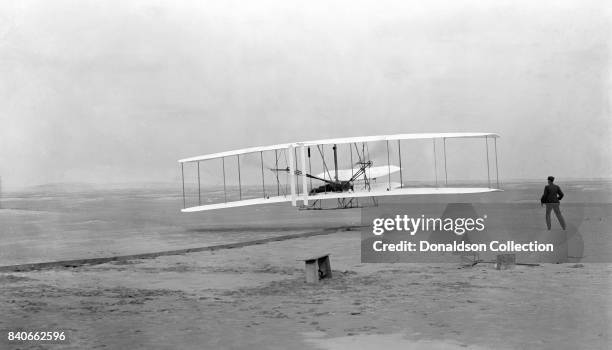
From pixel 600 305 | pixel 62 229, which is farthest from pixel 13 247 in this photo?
pixel 600 305

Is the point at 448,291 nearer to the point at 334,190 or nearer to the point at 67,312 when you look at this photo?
the point at 67,312

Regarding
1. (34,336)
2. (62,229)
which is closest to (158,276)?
(34,336)

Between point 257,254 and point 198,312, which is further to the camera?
point 257,254

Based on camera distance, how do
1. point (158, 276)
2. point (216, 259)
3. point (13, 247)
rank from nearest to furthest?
point (158, 276), point (216, 259), point (13, 247)

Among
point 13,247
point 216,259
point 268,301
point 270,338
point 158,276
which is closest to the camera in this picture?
point 270,338

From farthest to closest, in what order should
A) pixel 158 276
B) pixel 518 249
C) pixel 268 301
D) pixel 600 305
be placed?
pixel 518 249, pixel 158 276, pixel 268 301, pixel 600 305

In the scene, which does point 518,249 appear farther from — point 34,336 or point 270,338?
point 34,336

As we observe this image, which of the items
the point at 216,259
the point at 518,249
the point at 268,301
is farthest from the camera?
the point at 216,259
